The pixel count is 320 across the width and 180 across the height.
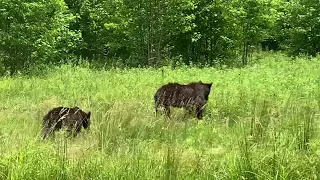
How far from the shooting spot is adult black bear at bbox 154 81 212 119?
8.48 meters

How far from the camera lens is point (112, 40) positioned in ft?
88.8

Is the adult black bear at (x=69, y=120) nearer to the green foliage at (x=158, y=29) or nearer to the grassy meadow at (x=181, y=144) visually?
the grassy meadow at (x=181, y=144)

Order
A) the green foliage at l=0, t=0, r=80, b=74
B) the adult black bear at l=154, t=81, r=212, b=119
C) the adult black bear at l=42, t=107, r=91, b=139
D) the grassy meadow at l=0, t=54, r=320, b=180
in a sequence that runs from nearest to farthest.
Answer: the grassy meadow at l=0, t=54, r=320, b=180, the adult black bear at l=42, t=107, r=91, b=139, the adult black bear at l=154, t=81, r=212, b=119, the green foliage at l=0, t=0, r=80, b=74

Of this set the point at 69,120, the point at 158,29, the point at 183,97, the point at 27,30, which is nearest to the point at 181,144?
the point at 69,120

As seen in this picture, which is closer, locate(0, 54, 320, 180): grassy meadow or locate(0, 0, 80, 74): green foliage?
locate(0, 54, 320, 180): grassy meadow

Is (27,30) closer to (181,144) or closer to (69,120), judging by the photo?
(69,120)

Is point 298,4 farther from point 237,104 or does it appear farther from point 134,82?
point 237,104

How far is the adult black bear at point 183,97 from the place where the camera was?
848 cm

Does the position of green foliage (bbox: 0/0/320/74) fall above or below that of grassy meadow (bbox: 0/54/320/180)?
above

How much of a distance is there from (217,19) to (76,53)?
11.8 m

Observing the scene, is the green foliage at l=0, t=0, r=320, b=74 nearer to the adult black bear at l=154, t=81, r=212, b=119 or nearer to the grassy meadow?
the grassy meadow

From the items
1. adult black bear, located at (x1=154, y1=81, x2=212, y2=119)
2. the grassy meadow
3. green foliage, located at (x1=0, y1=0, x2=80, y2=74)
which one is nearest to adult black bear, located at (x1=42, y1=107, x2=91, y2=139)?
the grassy meadow

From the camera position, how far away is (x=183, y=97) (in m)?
8.66

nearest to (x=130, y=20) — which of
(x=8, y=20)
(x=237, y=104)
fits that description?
(x=8, y=20)
